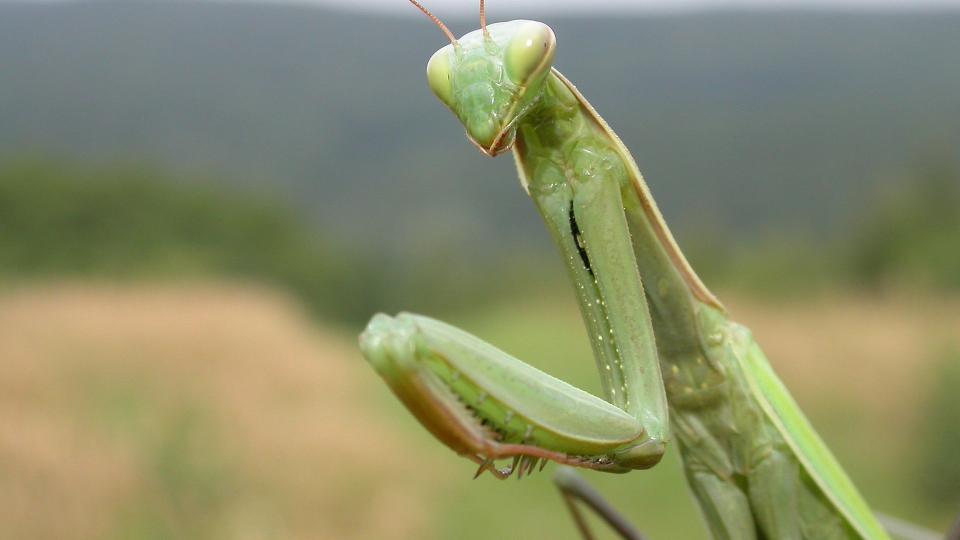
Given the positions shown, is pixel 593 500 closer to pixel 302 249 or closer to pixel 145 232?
pixel 145 232

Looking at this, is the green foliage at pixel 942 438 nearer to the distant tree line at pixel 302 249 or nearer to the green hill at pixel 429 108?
the distant tree line at pixel 302 249

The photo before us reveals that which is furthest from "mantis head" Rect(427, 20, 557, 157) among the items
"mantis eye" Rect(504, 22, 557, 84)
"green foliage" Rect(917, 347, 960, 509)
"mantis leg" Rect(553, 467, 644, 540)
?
"green foliage" Rect(917, 347, 960, 509)

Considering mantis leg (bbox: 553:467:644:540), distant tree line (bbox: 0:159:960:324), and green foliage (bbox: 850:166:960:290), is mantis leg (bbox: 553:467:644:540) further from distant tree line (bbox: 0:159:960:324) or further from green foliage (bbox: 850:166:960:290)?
green foliage (bbox: 850:166:960:290)

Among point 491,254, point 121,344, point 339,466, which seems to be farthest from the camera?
point 491,254

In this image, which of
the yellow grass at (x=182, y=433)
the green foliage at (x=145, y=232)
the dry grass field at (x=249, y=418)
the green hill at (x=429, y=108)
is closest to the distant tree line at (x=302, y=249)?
the green foliage at (x=145, y=232)

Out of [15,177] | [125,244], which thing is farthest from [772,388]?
[15,177]

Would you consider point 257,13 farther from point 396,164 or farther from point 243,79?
point 396,164
